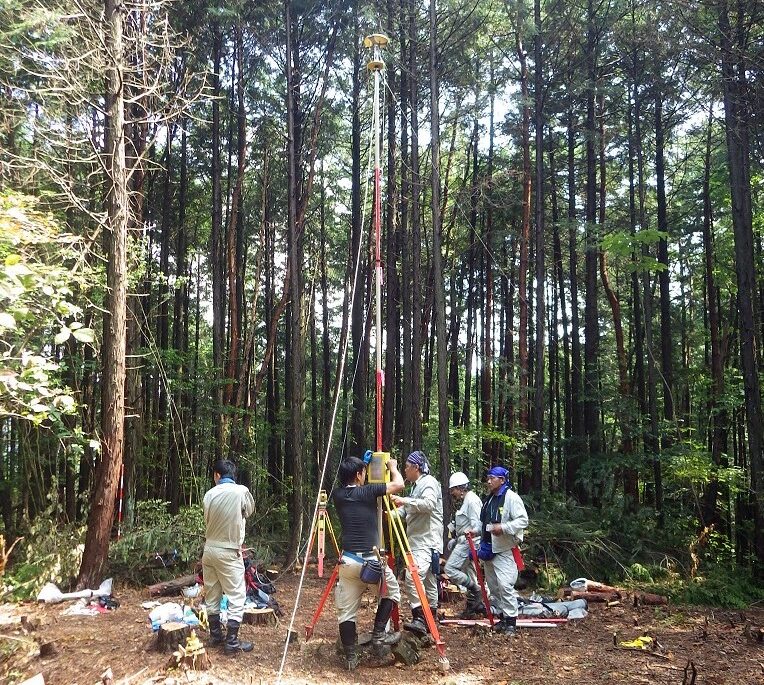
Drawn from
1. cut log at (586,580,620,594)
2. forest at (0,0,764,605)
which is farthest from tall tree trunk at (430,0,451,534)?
cut log at (586,580,620,594)

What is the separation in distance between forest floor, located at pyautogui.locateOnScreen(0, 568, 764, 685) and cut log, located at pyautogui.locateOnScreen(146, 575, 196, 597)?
0.42 meters

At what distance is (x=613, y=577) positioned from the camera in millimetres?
10734

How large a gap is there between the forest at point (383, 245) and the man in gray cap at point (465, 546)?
184 centimetres

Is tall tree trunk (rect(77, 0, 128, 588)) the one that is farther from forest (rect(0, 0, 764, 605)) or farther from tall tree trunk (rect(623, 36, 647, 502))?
tall tree trunk (rect(623, 36, 647, 502))

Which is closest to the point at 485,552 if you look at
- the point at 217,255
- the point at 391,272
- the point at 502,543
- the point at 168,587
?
the point at 502,543

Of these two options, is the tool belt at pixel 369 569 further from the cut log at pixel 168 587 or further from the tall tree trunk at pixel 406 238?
the tall tree trunk at pixel 406 238

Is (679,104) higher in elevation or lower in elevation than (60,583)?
higher

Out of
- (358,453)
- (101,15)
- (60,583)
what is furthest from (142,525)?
(101,15)

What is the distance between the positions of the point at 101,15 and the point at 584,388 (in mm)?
12748

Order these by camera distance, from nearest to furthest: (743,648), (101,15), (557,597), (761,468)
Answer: (743,648), (101,15), (557,597), (761,468)

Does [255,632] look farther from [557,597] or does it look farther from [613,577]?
[613,577]

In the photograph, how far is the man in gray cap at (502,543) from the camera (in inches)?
281

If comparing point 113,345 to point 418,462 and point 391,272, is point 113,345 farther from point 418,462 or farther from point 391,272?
point 391,272

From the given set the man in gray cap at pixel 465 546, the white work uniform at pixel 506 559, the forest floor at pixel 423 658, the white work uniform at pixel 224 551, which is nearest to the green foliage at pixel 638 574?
the forest floor at pixel 423 658
